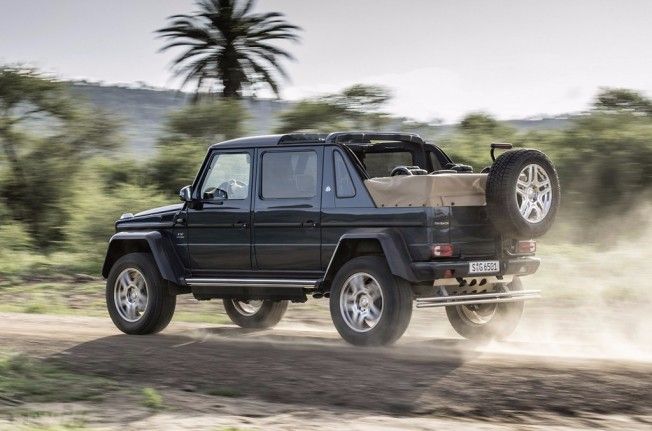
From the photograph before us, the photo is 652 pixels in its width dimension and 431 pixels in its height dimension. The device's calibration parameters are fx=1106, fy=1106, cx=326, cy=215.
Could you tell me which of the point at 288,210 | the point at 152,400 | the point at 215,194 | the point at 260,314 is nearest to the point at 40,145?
the point at 260,314

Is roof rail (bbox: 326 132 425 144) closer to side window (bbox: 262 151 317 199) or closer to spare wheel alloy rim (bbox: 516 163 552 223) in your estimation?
side window (bbox: 262 151 317 199)

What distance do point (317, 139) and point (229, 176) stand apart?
1219mm

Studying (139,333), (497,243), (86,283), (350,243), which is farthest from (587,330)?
(86,283)

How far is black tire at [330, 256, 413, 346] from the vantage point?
9672mm

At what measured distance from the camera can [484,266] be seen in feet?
32.5

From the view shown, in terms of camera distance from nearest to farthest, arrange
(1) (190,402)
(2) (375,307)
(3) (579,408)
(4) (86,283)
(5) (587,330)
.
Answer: (3) (579,408), (1) (190,402), (2) (375,307), (5) (587,330), (4) (86,283)

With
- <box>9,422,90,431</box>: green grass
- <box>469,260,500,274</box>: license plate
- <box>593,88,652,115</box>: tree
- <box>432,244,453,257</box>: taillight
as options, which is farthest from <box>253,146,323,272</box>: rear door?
<box>593,88,652,115</box>: tree

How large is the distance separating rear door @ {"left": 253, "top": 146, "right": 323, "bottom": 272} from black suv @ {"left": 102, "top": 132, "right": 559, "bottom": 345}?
1cm

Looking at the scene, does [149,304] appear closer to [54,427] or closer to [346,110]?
[54,427]

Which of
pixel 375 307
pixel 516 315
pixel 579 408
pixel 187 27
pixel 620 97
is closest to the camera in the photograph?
pixel 579 408

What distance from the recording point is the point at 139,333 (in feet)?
38.4

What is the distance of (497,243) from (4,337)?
508 cm

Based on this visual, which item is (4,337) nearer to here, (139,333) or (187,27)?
(139,333)

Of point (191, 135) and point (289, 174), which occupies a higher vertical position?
point (191, 135)
